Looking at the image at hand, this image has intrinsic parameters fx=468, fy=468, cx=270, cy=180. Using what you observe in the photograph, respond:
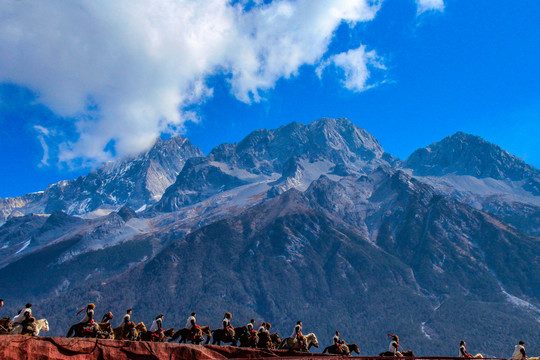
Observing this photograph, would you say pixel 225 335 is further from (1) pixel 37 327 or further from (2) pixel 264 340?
(1) pixel 37 327

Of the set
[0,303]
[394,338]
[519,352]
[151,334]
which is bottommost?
[519,352]

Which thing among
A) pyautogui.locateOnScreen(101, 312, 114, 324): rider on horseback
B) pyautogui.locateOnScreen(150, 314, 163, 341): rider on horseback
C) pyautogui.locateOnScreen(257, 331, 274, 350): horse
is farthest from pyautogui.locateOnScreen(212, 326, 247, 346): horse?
pyautogui.locateOnScreen(101, 312, 114, 324): rider on horseback

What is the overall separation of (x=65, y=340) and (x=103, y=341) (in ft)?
8.15

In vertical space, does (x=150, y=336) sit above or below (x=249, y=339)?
above

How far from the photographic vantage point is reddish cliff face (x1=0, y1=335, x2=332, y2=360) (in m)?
29.8

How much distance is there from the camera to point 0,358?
29031 mm

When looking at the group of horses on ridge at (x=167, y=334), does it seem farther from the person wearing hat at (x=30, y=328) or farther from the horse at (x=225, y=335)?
the person wearing hat at (x=30, y=328)

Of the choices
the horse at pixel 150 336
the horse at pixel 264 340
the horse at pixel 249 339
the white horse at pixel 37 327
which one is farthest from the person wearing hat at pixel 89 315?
the horse at pixel 264 340

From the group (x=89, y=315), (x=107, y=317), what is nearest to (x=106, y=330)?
(x=107, y=317)

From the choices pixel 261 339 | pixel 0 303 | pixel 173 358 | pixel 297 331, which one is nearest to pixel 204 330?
pixel 261 339

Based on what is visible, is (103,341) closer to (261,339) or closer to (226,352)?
(226,352)

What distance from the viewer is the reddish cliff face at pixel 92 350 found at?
2981cm

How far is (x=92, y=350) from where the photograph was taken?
3169 centimetres

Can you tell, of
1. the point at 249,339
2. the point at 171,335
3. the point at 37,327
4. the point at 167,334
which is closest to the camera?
the point at 37,327
